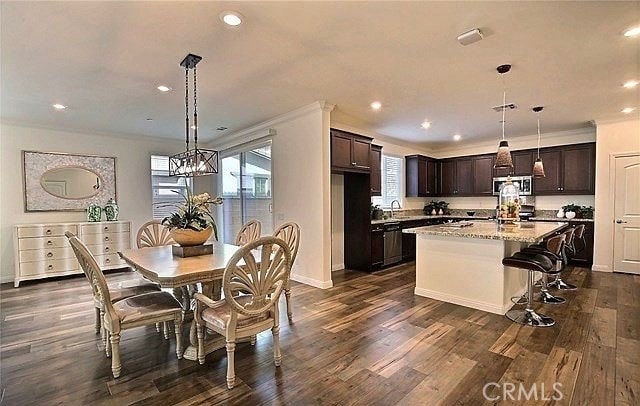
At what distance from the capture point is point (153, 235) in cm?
404

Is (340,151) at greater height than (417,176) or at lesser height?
greater

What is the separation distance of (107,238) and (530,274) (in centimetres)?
636

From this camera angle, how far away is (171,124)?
5.39 metres

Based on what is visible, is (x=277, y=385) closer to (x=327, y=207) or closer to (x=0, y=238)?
(x=327, y=207)

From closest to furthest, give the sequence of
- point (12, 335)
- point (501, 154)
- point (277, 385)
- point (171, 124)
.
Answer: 1. point (277, 385)
2. point (12, 335)
3. point (501, 154)
4. point (171, 124)

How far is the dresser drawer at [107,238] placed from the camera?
534cm

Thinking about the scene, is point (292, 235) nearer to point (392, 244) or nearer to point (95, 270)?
point (95, 270)

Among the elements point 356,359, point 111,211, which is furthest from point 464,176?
point 111,211

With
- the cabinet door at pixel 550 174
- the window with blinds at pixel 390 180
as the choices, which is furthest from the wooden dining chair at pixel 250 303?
the cabinet door at pixel 550 174

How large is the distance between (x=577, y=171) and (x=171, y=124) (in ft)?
24.5

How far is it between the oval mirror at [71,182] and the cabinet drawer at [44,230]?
673 mm

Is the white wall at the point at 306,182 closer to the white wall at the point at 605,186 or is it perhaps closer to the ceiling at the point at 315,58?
the ceiling at the point at 315,58

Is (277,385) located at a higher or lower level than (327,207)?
lower

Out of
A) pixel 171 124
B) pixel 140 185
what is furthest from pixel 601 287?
pixel 140 185
